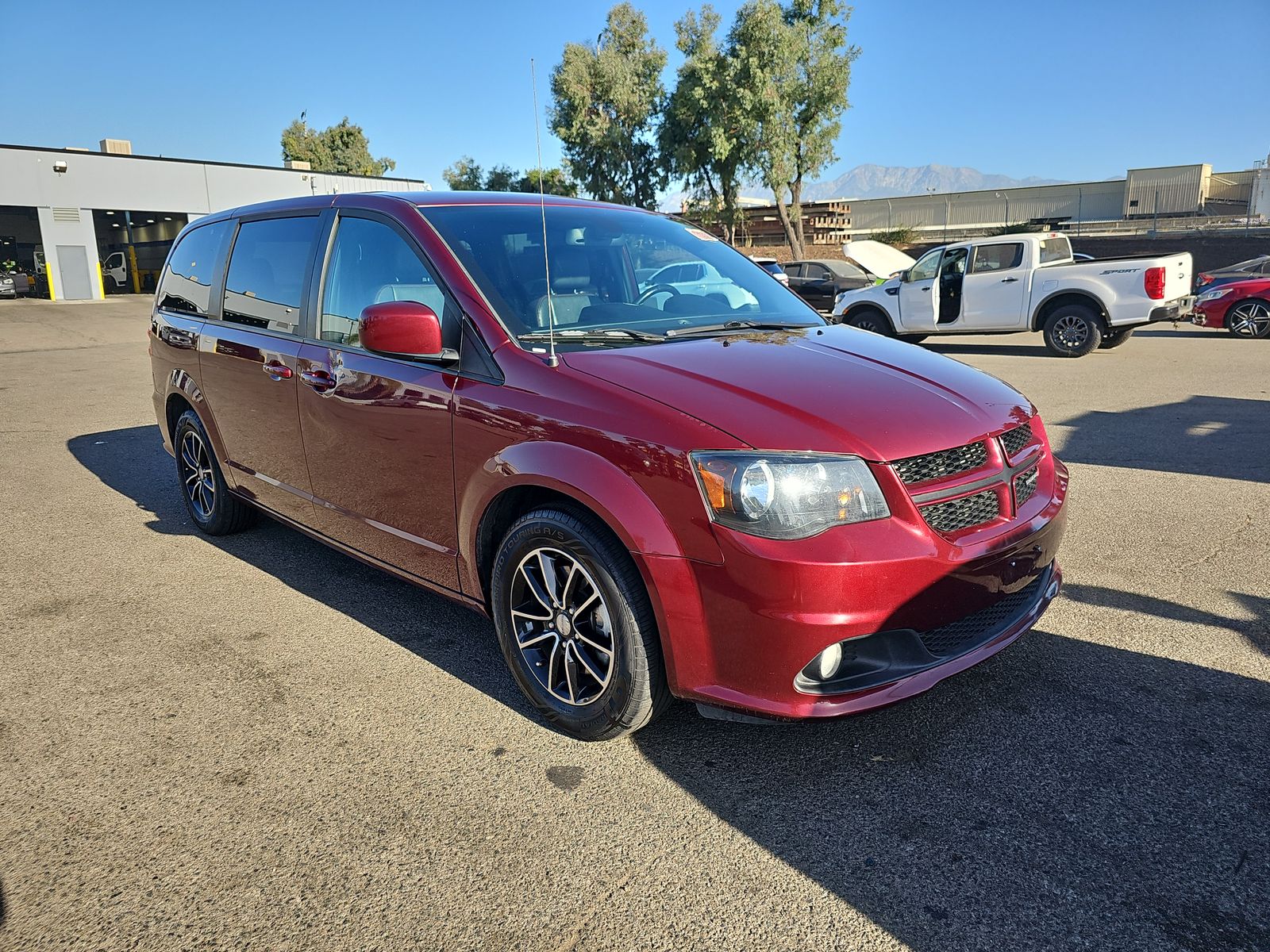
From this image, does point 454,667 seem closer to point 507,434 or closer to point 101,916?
point 507,434

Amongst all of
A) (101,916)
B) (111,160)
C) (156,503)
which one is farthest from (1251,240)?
(111,160)

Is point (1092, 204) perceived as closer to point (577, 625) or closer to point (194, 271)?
point (194, 271)

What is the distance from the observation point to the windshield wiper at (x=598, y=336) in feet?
10.5

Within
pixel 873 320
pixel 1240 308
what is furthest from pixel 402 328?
pixel 1240 308

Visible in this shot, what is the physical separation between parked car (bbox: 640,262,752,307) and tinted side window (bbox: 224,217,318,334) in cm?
157

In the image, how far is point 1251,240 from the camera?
27.3 metres

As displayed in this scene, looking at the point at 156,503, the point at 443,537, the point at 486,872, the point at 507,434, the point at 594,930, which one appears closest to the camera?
the point at 594,930

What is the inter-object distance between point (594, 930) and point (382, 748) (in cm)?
115

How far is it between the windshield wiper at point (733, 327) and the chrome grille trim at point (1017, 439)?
1049mm

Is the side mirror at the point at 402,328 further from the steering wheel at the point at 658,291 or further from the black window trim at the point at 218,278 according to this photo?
the black window trim at the point at 218,278

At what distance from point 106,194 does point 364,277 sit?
4023 cm

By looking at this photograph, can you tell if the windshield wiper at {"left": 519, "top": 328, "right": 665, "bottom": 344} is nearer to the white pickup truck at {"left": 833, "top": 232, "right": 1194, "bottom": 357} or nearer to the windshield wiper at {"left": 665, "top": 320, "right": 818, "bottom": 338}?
the windshield wiper at {"left": 665, "top": 320, "right": 818, "bottom": 338}

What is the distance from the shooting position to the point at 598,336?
3297 mm

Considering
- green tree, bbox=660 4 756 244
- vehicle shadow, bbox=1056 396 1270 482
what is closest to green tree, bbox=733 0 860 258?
green tree, bbox=660 4 756 244
